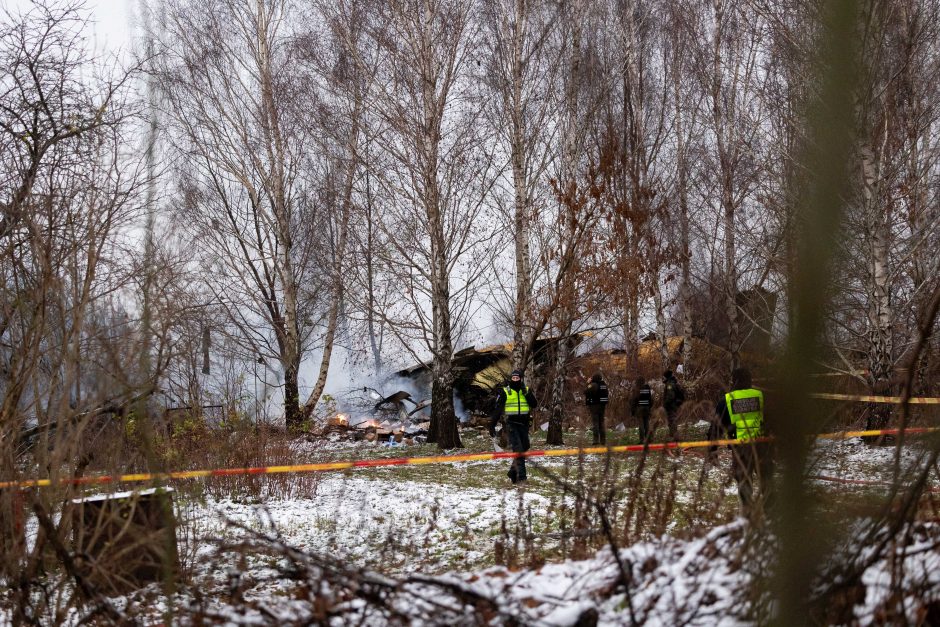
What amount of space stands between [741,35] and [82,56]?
1317 centimetres

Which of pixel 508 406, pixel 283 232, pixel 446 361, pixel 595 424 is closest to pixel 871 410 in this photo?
pixel 595 424

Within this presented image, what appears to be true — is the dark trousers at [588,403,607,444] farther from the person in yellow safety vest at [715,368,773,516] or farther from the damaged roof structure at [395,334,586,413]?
the person in yellow safety vest at [715,368,773,516]

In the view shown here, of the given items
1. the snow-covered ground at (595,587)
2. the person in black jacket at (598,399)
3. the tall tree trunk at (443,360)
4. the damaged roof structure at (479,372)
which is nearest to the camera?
the snow-covered ground at (595,587)

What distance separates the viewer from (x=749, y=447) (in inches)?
100

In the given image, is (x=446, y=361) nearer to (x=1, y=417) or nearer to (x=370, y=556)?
→ (x=370, y=556)

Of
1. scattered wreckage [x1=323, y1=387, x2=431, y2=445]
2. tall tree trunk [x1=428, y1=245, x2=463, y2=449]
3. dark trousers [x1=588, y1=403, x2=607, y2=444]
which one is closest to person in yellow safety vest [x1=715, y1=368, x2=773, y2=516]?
dark trousers [x1=588, y1=403, x2=607, y2=444]

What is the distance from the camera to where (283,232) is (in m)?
17.9

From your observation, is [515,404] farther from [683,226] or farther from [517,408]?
[683,226]

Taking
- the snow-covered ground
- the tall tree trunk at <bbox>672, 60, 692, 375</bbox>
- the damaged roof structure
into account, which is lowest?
the snow-covered ground

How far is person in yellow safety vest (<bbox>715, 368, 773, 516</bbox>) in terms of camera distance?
3.17 ft

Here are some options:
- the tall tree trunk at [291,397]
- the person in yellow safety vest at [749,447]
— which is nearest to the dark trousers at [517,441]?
the person in yellow safety vest at [749,447]

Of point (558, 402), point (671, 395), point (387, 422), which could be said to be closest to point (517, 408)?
point (671, 395)

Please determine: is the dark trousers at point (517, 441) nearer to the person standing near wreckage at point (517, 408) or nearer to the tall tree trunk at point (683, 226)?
the person standing near wreckage at point (517, 408)

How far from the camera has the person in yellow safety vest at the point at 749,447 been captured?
966mm
